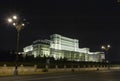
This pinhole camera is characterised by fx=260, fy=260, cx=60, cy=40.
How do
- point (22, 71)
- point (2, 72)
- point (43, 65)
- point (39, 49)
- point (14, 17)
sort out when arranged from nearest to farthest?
1. point (14, 17)
2. point (2, 72)
3. point (22, 71)
4. point (43, 65)
5. point (39, 49)

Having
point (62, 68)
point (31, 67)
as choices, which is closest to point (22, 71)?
point (31, 67)

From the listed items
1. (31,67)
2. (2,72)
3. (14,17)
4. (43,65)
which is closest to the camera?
(14,17)

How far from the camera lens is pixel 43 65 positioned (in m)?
52.7

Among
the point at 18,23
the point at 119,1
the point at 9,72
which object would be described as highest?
the point at 18,23

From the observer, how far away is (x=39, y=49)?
188250 millimetres

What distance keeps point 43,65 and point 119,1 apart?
4425 cm

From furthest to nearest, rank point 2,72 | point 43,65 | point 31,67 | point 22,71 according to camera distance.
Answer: point 43,65, point 31,67, point 22,71, point 2,72

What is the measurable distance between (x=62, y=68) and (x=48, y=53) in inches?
5517

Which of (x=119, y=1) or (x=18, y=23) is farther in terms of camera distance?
(x=18, y=23)

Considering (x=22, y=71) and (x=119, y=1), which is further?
(x=22, y=71)

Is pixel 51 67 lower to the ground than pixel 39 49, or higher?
lower

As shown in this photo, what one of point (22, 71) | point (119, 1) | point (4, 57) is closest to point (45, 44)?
point (4, 57)

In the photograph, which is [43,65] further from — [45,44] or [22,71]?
[45,44]

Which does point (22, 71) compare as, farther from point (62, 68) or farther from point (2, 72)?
point (62, 68)
